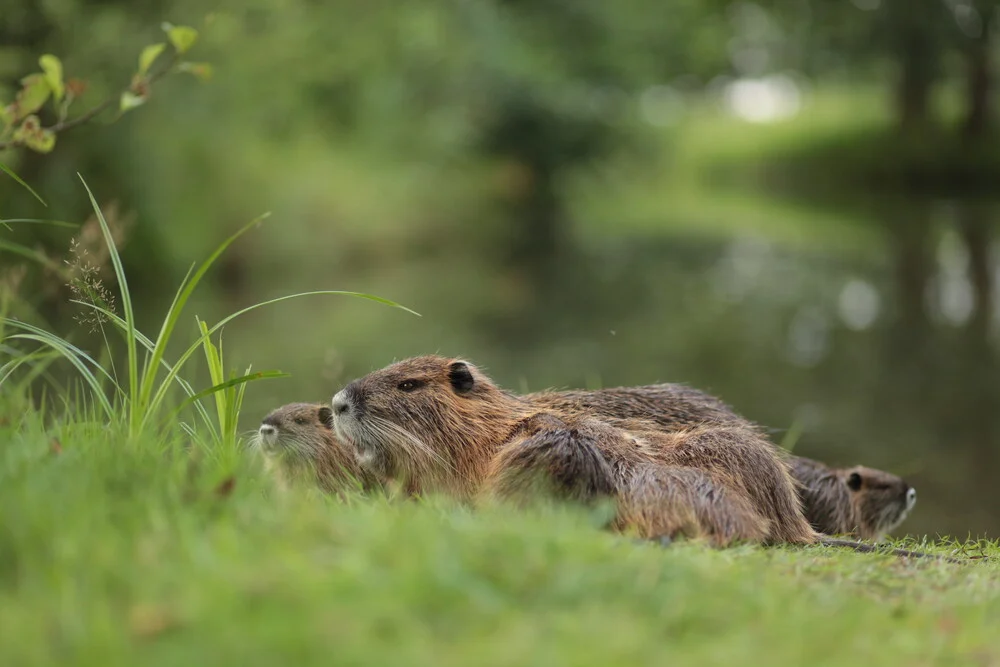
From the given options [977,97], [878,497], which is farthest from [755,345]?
[977,97]

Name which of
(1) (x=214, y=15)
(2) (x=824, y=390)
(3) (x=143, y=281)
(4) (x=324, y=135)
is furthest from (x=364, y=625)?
(4) (x=324, y=135)

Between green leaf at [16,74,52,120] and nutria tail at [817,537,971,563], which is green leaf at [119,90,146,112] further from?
nutria tail at [817,537,971,563]

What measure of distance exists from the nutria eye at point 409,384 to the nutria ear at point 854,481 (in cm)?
193

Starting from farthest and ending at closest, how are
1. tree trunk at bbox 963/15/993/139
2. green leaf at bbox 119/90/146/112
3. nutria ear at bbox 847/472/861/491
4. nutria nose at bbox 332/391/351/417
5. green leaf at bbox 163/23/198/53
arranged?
tree trunk at bbox 963/15/993/139 → nutria ear at bbox 847/472/861/491 → green leaf at bbox 119/90/146/112 → green leaf at bbox 163/23/198/53 → nutria nose at bbox 332/391/351/417

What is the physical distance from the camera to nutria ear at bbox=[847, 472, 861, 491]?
4406 millimetres

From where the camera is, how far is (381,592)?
6.16ft

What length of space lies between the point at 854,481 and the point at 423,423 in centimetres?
198

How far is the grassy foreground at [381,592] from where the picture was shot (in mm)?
1738

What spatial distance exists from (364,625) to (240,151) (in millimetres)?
14796

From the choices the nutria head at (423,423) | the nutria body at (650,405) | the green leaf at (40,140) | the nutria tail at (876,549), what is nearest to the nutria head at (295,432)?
the nutria head at (423,423)

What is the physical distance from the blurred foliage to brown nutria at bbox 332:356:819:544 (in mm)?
714

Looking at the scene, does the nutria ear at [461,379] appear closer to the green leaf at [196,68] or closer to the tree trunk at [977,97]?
the green leaf at [196,68]

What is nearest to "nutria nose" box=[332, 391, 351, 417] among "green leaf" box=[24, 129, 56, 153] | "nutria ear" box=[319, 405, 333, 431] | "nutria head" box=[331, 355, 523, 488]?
"nutria head" box=[331, 355, 523, 488]

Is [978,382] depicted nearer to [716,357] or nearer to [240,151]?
[716,357]
